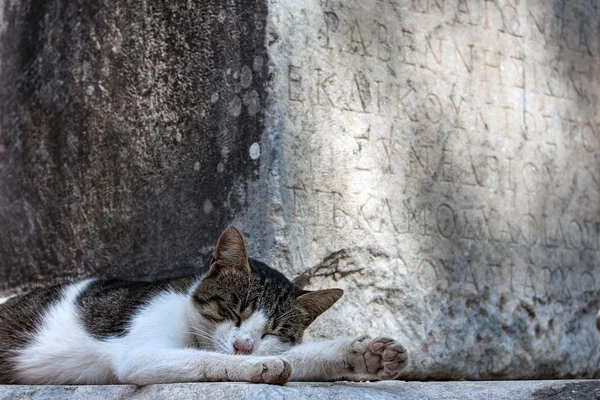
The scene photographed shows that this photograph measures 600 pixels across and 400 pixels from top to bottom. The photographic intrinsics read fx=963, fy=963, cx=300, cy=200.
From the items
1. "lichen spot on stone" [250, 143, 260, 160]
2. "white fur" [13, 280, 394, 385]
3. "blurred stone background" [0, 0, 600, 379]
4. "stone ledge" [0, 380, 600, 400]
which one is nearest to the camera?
"stone ledge" [0, 380, 600, 400]

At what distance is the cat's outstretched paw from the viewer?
9.38ft

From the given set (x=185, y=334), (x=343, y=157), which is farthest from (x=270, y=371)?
(x=343, y=157)

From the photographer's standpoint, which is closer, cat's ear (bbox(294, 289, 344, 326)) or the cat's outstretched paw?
the cat's outstretched paw

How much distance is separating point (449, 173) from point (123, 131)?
1.59 metres

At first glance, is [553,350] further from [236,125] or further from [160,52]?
[160,52]

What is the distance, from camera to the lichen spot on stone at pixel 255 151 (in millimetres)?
4055

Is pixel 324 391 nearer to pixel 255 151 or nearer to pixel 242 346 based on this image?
pixel 242 346

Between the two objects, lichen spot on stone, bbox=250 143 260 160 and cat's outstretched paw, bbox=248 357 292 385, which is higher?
lichen spot on stone, bbox=250 143 260 160

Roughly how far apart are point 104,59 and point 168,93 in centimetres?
50

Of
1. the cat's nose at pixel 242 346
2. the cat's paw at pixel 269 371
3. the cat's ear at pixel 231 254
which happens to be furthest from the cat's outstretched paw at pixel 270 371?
the cat's ear at pixel 231 254

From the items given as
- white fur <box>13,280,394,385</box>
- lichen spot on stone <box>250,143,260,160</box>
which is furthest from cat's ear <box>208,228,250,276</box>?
lichen spot on stone <box>250,143,260,160</box>

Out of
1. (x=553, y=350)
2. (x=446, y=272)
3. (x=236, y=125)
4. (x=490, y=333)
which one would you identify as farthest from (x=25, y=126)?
(x=553, y=350)

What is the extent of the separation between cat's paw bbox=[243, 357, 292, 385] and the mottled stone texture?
118cm

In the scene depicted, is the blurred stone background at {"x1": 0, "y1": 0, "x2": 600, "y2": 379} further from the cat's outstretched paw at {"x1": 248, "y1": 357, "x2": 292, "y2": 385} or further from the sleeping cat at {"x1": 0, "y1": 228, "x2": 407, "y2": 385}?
the cat's outstretched paw at {"x1": 248, "y1": 357, "x2": 292, "y2": 385}
